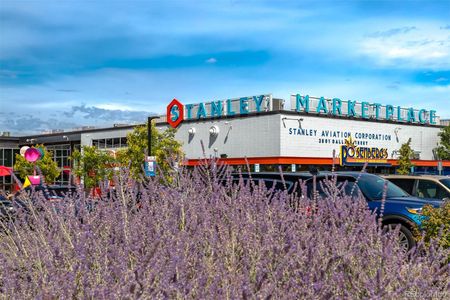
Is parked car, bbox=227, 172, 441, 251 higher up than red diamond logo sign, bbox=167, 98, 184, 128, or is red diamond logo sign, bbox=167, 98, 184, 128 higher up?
red diamond logo sign, bbox=167, 98, 184, 128

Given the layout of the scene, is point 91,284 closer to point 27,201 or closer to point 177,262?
point 177,262

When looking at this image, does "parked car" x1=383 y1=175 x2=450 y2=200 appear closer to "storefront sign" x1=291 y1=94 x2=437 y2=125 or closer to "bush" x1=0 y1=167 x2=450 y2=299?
"bush" x1=0 y1=167 x2=450 y2=299

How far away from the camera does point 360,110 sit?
50.2 m

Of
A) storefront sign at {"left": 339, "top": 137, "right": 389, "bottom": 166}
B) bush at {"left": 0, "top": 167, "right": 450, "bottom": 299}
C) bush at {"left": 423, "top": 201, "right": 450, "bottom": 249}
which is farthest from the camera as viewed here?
storefront sign at {"left": 339, "top": 137, "right": 389, "bottom": 166}

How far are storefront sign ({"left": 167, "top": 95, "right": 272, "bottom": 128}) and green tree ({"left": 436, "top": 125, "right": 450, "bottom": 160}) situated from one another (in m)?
21.7

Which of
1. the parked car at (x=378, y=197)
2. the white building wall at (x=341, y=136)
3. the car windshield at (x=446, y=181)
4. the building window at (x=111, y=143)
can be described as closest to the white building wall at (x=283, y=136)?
the white building wall at (x=341, y=136)

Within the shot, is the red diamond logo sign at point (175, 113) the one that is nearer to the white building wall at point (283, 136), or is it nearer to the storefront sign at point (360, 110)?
the white building wall at point (283, 136)

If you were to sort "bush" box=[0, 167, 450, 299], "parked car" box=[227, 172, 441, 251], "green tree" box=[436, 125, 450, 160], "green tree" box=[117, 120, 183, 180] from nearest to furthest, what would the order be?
"bush" box=[0, 167, 450, 299] < "parked car" box=[227, 172, 441, 251] < "green tree" box=[117, 120, 183, 180] < "green tree" box=[436, 125, 450, 160]

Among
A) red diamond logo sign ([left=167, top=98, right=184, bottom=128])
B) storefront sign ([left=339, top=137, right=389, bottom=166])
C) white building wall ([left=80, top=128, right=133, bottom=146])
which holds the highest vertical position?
red diamond logo sign ([left=167, top=98, right=184, bottom=128])

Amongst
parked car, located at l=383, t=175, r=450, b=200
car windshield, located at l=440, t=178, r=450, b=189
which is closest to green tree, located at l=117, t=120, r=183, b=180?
parked car, located at l=383, t=175, r=450, b=200

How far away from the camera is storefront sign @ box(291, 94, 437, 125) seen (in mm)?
45003

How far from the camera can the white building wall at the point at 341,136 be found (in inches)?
1710

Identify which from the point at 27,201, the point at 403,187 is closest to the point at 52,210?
the point at 27,201

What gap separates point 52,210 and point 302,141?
3975 cm
